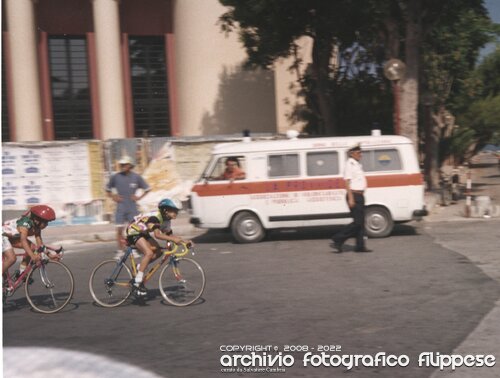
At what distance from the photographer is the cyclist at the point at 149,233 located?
21.6 ft

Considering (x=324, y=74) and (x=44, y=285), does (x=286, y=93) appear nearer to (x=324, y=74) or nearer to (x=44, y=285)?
(x=324, y=74)

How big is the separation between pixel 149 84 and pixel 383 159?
14.6 meters

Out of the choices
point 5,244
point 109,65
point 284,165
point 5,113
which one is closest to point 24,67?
point 5,113

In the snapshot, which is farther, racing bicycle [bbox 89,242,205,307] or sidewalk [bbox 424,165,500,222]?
sidewalk [bbox 424,165,500,222]

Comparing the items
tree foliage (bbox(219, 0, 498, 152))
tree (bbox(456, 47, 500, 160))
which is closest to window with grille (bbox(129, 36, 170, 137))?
tree foliage (bbox(219, 0, 498, 152))

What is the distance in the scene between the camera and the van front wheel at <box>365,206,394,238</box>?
11.4 metres

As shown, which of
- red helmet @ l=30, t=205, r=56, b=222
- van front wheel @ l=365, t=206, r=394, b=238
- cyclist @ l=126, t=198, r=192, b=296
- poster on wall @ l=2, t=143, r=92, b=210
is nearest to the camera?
red helmet @ l=30, t=205, r=56, b=222

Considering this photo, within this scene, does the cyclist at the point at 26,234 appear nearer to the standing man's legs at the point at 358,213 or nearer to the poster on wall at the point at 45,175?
the standing man's legs at the point at 358,213

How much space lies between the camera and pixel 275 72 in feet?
78.9

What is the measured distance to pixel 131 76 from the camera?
2395cm

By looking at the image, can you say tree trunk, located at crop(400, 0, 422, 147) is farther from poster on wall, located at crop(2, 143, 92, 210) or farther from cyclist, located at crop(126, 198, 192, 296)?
cyclist, located at crop(126, 198, 192, 296)

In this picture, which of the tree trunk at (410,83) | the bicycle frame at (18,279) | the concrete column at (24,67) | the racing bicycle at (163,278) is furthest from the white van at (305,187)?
the concrete column at (24,67)

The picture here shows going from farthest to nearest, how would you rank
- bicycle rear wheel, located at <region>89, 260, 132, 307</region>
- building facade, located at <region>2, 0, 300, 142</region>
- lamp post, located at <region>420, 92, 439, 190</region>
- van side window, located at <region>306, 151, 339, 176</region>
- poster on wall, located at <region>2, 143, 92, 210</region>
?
building facade, located at <region>2, 0, 300, 142</region> → lamp post, located at <region>420, 92, 439, 190</region> → poster on wall, located at <region>2, 143, 92, 210</region> → van side window, located at <region>306, 151, 339, 176</region> → bicycle rear wheel, located at <region>89, 260, 132, 307</region>

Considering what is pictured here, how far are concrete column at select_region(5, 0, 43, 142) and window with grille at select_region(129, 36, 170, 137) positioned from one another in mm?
3979
